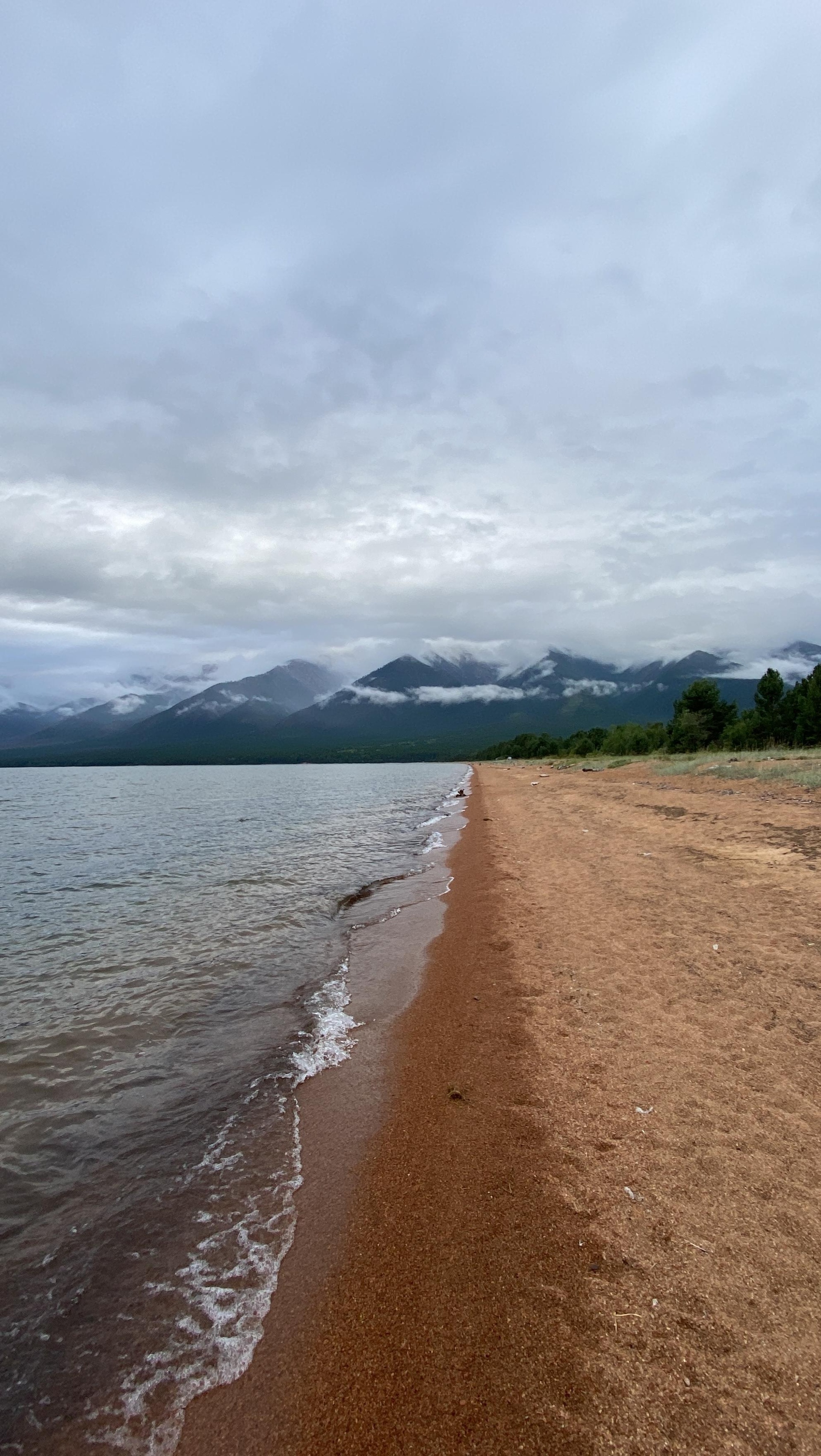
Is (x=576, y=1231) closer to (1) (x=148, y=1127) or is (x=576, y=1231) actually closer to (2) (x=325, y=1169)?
(2) (x=325, y=1169)

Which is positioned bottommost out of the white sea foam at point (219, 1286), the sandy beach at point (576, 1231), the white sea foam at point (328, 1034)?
the white sea foam at point (328, 1034)

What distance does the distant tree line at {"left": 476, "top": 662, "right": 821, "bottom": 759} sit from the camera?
6756 centimetres

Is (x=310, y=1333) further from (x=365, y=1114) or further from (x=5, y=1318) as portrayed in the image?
(x=365, y=1114)

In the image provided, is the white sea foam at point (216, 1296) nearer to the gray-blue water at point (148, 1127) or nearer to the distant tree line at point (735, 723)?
the gray-blue water at point (148, 1127)

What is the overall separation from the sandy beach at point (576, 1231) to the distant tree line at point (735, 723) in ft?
223

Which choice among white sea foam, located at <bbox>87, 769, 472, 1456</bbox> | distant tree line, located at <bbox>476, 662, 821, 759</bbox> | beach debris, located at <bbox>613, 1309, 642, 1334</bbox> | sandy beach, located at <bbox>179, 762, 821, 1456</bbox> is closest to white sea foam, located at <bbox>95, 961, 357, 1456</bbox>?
white sea foam, located at <bbox>87, 769, 472, 1456</bbox>

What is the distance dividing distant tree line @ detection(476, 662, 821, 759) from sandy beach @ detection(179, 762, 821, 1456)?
6811 centimetres

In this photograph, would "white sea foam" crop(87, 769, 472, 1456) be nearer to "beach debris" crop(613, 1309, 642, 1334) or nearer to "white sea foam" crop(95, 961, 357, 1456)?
"white sea foam" crop(95, 961, 357, 1456)

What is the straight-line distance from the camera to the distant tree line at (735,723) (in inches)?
2660

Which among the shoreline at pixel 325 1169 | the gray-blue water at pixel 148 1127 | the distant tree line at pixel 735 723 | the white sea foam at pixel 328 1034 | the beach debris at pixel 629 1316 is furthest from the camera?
the distant tree line at pixel 735 723

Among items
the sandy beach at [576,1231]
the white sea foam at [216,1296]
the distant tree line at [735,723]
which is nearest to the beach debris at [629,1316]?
the sandy beach at [576,1231]

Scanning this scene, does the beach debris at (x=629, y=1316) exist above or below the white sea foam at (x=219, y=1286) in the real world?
above

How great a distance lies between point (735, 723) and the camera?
8056 centimetres

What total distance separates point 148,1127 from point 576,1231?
500cm
